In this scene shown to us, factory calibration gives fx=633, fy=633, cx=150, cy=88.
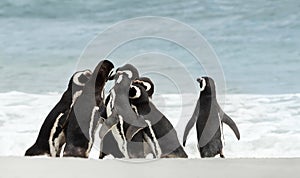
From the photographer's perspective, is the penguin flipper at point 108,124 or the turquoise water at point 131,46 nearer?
the penguin flipper at point 108,124

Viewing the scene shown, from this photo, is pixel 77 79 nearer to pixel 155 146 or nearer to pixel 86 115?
pixel 86 115

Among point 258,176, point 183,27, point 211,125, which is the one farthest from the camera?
point 183,27

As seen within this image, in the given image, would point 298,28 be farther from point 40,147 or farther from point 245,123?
point 40,147

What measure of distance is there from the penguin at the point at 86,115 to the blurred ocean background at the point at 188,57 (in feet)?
1.44

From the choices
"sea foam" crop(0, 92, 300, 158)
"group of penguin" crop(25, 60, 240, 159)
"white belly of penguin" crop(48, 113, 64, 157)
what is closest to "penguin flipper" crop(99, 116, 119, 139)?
"group of penguin" crop(25, 60, 240, 159)

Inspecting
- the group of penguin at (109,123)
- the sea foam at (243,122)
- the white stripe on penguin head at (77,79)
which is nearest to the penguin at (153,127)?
the group of penguin at (109,123)

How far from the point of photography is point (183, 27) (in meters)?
1.63

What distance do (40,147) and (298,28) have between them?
83cm

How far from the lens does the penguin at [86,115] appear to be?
47.9 inches

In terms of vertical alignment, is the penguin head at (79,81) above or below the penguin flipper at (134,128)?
above

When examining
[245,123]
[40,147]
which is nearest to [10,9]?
[40,147]

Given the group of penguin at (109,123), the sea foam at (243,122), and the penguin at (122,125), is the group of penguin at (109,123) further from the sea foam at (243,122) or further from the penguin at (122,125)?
the sea foam at (243,122)

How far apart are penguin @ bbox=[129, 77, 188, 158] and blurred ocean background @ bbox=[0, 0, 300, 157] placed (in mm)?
454

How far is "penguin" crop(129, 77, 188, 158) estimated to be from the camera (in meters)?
1.22
